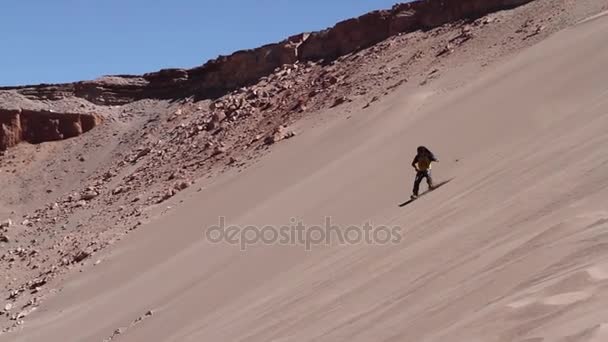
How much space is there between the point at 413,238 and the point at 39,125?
25079 mm

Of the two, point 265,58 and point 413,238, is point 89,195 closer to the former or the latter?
point 265,58

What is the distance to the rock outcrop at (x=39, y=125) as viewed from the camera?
92.6 feet

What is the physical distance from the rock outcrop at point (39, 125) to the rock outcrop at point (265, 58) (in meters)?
1.04

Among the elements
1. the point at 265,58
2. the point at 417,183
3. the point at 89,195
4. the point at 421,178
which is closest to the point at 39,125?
the point at 89,195

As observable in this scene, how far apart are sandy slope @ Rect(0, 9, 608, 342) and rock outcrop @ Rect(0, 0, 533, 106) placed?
5076 millimetres

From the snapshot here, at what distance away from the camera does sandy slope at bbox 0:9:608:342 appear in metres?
3.47

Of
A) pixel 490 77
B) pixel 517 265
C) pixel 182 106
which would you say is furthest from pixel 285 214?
pixel 182 106

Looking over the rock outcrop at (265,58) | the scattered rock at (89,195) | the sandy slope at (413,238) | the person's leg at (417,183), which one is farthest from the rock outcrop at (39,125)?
the person's leg at (417,183)

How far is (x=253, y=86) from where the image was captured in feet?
79.8

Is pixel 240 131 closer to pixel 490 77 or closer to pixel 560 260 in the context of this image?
pixel 490 77

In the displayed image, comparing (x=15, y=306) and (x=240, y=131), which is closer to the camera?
(x=15, y=306)

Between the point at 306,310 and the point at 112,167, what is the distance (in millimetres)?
19538

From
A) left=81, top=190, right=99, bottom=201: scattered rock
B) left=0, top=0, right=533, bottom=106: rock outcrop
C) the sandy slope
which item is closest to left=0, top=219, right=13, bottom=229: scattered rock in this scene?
left=81, top=190, right=99, bottom=201: scattered rock

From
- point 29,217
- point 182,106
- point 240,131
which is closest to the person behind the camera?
point 240,131
